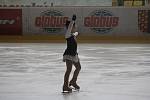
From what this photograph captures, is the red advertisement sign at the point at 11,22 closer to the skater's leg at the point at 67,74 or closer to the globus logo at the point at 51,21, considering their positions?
the globus logo at the point at 51,21

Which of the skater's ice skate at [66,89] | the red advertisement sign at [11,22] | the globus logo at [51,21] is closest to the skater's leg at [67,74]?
the skater's ice skate at [66,89]

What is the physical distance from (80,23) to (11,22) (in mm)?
4641

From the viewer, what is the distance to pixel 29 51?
26.8 meters

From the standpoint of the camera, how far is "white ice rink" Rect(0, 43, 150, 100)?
1316cm

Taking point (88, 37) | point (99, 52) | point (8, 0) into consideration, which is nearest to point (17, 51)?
point (99, 52)

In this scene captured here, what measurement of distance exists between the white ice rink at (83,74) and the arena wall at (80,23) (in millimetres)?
6200

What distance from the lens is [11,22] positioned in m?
35.7

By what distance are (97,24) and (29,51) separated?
905 centimetres

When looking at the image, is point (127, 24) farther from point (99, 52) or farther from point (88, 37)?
point (99, 52)

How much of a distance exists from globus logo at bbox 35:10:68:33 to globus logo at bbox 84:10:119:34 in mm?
1657

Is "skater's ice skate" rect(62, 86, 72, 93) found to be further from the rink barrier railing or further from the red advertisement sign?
the red advertisement sign

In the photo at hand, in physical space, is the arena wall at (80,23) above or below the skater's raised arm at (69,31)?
below

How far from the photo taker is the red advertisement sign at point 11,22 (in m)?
35.5

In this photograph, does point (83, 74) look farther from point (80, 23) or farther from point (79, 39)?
point (80, 23)
